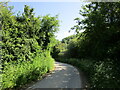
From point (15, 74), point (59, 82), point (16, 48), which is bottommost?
point (59, 82)

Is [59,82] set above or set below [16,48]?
below

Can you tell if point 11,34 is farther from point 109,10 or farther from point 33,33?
point 109,10

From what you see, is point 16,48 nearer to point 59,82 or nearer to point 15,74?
point 15,74

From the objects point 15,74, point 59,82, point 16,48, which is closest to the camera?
point 15,74

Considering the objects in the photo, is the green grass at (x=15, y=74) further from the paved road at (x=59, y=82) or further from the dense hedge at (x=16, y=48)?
the paved road at (x=59, y=82)

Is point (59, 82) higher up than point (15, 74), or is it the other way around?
point (15, 74)

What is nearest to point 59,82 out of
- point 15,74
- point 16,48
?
point 15,74

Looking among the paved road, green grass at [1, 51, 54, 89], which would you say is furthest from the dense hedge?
the paved road

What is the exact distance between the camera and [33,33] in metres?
8.56

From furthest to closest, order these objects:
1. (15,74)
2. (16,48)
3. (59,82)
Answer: (59,82) → (16,48) → (15,74)

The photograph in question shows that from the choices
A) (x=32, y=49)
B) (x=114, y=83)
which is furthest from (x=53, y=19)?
(x=114, y=83)

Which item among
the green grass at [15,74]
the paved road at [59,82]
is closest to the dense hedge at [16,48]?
the green grass at [15,74]

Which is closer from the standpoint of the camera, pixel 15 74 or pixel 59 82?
pixel 15 74

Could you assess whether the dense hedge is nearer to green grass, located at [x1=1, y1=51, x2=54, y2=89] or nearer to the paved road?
green grass, located at [x1=1, y1=51, x2=54, y2=89]
